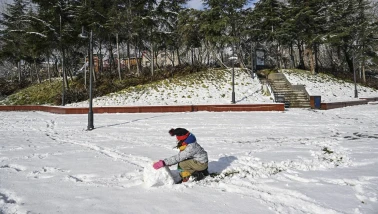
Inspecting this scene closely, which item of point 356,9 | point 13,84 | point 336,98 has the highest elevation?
point 356,9

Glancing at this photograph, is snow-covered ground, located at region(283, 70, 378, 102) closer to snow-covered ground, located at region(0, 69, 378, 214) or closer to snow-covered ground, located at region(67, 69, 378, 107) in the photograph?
snow-covered ground, located at region(67, 69, 378, 107)

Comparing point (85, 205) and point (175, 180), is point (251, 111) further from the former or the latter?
point (85, 205)

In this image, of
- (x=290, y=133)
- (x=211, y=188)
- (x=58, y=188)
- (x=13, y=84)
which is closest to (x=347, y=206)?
(x=211, y=188)

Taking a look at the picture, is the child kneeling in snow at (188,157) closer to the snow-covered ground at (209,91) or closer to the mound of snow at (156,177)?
the mound of snow at (156,177)

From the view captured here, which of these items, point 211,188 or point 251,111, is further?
point 251,111

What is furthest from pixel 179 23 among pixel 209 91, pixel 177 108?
pixel 177 108

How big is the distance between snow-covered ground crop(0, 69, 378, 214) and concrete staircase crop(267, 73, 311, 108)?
441 inches

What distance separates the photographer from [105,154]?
7.36 meters

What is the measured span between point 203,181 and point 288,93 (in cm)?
2079

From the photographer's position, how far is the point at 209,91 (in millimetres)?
23969

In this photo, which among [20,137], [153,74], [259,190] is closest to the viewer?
[259,190]

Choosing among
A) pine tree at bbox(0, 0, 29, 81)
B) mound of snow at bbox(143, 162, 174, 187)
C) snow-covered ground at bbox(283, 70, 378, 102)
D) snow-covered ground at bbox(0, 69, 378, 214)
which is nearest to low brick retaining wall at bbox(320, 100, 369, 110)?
snow-covered ground at bbox(283, 70, 378, 102)

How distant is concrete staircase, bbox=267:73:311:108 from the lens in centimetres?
2147

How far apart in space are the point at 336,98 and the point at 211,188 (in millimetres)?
25761
